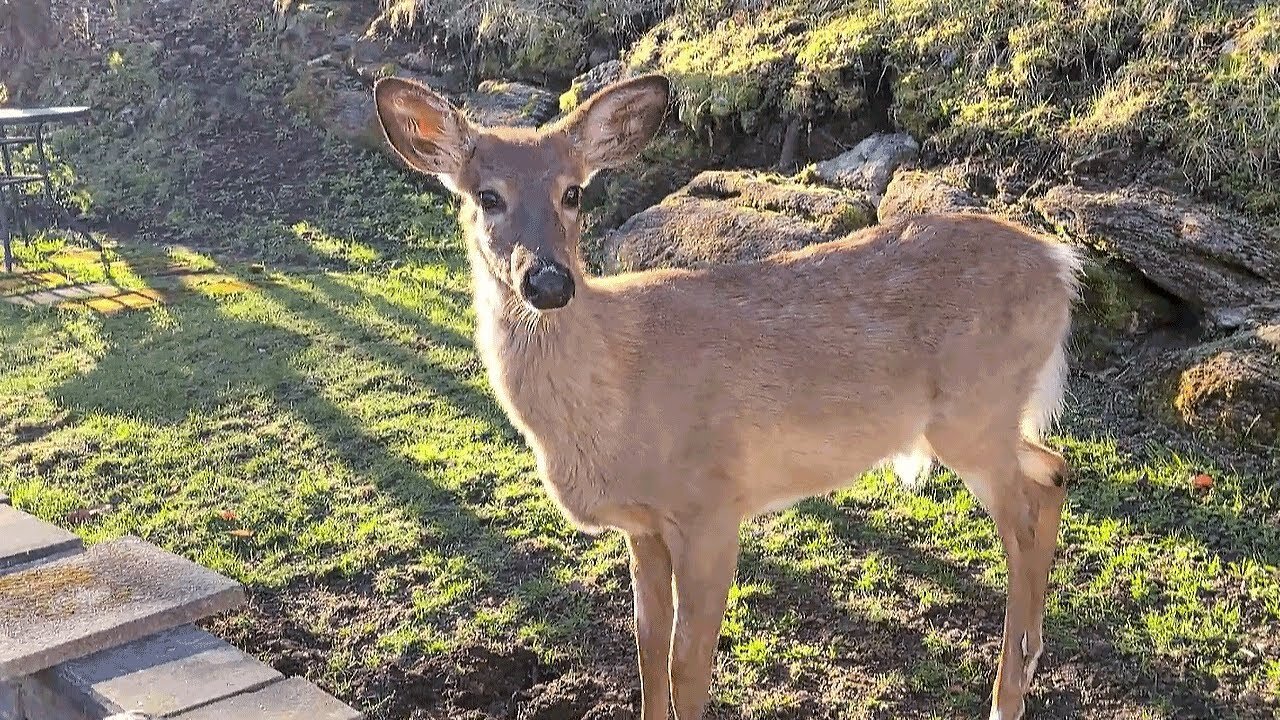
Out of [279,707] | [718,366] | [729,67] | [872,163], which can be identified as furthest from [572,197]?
[729,67]

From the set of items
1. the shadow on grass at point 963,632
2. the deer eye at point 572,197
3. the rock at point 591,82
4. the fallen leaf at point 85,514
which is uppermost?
the deer eye at point 572,197

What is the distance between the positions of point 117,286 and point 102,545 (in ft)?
19.2

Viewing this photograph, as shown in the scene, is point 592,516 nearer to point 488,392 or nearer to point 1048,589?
point 1048,589

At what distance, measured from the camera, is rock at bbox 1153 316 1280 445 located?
537 centimetres

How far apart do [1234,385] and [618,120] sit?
3.30m

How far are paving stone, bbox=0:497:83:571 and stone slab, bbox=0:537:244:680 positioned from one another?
0.32 ft

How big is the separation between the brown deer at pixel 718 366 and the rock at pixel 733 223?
2675mm

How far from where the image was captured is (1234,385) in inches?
215

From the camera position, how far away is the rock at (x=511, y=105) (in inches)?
422

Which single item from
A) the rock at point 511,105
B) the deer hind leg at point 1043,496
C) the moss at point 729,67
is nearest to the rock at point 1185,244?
the deer hind leg at point 1043,496

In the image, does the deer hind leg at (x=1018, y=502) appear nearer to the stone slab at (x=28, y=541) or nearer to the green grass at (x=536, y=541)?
the green grass at (x=536, y=541)

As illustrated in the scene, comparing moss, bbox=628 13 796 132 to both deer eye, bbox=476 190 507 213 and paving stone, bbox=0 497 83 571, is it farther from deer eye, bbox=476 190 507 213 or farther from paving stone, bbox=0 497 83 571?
paving stone, bbox=0 497 83 571

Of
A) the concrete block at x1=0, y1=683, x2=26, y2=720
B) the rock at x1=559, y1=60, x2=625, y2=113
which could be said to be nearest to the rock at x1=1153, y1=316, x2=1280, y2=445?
the concrete block at x1=0, y1=683, x2=26, y2=720

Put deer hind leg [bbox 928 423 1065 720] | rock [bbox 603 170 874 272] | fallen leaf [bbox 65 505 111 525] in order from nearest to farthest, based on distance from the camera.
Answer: deer hind leg [bbox 928 423 1065 720]
fallen leaf [bbox 65 505 111 525]
rock [bbox 603 170 874 272]
